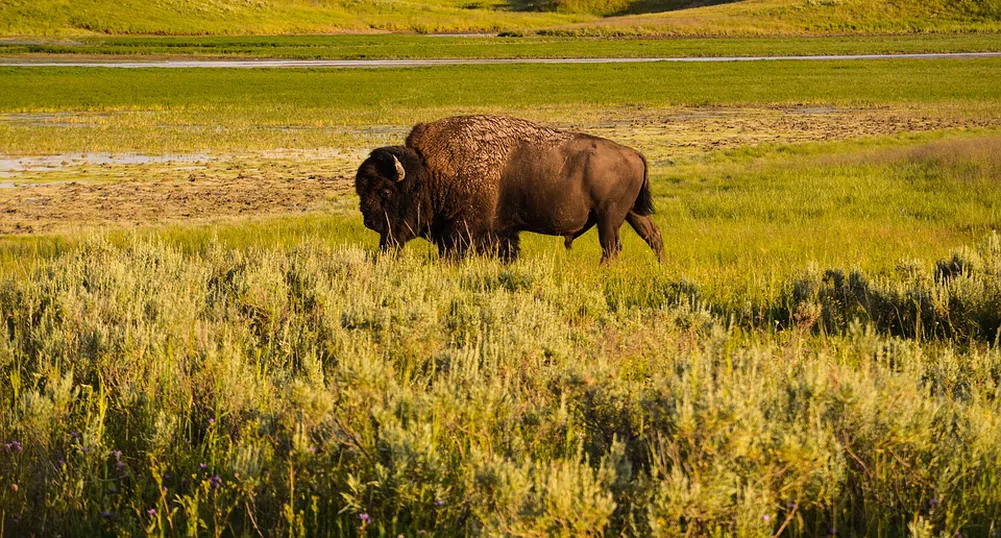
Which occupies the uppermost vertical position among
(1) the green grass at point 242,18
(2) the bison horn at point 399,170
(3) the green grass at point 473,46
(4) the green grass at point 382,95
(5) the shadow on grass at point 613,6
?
(5) the shadow on grass at point 613,6

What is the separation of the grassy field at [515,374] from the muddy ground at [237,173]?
0.19 meters

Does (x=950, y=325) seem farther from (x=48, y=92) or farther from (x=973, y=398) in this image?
(x=48, y=92)

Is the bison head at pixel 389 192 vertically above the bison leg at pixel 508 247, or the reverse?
the bison head at pixel 389 192

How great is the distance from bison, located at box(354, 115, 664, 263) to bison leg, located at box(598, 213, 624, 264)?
10 mm

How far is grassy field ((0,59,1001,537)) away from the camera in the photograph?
3805 mm

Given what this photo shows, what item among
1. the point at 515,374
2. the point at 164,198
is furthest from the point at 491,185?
the point at 164,198

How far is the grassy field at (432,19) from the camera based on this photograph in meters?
Answer: 93.6

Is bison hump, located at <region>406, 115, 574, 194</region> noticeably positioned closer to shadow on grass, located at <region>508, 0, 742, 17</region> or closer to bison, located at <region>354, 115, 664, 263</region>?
bison, located at <region>354, 115, 664, 263</region>

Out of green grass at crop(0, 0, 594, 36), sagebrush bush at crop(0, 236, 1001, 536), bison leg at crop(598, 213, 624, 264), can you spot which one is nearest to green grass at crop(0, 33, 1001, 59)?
green grass at crop(0, 0, 594, 36)

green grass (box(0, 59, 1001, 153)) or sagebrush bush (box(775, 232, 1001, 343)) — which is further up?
sagebrush bush (box(775, 232, 1001, 343))

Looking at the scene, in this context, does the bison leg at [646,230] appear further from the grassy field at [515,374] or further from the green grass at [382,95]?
the green grass at [382,95]

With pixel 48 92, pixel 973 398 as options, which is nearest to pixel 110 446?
pixel 973 398

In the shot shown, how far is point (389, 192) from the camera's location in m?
10.0

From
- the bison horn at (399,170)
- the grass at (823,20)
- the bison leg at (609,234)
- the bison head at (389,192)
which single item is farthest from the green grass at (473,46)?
the bison horn at (399,170)
